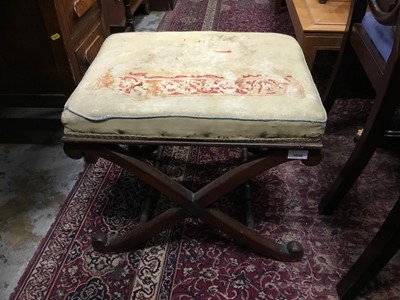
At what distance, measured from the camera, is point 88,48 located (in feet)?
3.80

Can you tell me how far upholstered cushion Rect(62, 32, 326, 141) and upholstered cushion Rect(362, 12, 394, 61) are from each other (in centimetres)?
22

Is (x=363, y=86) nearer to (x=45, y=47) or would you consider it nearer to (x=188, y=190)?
(x=188, y=190)

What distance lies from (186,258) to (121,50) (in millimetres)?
556

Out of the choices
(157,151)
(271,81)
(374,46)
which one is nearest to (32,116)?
(157,151)

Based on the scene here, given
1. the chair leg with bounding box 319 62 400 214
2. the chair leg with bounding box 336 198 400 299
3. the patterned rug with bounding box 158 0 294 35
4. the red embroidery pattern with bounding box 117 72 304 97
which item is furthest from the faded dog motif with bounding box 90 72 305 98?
the patterned rug with bounding box 158 0 294 35

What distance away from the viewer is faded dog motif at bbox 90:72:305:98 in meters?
0.73

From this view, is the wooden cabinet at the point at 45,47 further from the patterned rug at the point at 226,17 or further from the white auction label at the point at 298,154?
the patterned rug at the point at 226,17

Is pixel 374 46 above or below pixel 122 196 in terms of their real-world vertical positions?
above

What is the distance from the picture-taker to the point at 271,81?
2.49ft

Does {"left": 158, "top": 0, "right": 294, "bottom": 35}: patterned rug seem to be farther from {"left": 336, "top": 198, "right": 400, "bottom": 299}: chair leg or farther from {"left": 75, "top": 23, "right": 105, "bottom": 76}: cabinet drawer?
{"left": 336, "top": 198, "right": 400, "bottom": 299}: chair leg

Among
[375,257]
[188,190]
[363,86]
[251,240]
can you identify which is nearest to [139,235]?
[188,190]

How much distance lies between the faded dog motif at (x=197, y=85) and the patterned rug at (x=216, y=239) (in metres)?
0.44

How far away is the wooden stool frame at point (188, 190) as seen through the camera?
75 centimetres

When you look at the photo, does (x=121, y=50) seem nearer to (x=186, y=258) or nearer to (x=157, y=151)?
(x=157, y=151)
